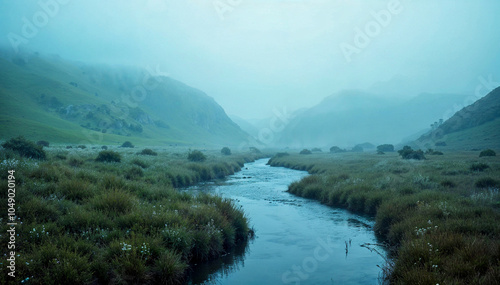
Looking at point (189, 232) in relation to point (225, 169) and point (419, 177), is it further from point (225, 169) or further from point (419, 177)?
point (225, 169)

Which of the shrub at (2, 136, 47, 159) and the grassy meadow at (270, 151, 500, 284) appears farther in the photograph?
the shrub at (2, 136, 47, 159)

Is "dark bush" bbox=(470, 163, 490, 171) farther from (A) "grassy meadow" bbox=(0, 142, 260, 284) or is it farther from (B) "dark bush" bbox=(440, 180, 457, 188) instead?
(A) "grassy meadow" bbox=(0, 142, 260, 284)

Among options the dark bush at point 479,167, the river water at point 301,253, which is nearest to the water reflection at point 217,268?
the river water at point 301,253

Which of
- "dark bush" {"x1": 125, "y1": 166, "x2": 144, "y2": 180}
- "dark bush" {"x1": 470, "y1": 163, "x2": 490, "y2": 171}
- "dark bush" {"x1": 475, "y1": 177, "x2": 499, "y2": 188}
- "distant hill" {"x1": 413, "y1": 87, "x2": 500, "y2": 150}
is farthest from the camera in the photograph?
"distant hill" {"x1": 413, "y1": 87, "x2": 500, "y2": 150}

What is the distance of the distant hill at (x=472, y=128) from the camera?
281 ft

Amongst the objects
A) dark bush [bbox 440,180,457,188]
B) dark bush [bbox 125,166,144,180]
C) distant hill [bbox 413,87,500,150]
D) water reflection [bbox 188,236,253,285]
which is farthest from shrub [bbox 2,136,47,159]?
distant hill [bbox 413,87,500,150]

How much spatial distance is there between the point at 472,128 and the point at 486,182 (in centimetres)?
10556

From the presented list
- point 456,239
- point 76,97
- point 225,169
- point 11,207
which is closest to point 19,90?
point 76,97

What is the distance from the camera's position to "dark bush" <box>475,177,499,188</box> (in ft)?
58.8

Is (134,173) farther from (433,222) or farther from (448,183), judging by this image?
(448,183)

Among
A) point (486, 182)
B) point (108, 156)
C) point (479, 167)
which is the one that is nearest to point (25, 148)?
point (108, 156)

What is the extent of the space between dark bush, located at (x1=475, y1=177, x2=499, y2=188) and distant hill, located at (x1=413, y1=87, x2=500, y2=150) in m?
74.3

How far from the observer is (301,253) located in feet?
38.5

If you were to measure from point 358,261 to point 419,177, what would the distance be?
1379cm
